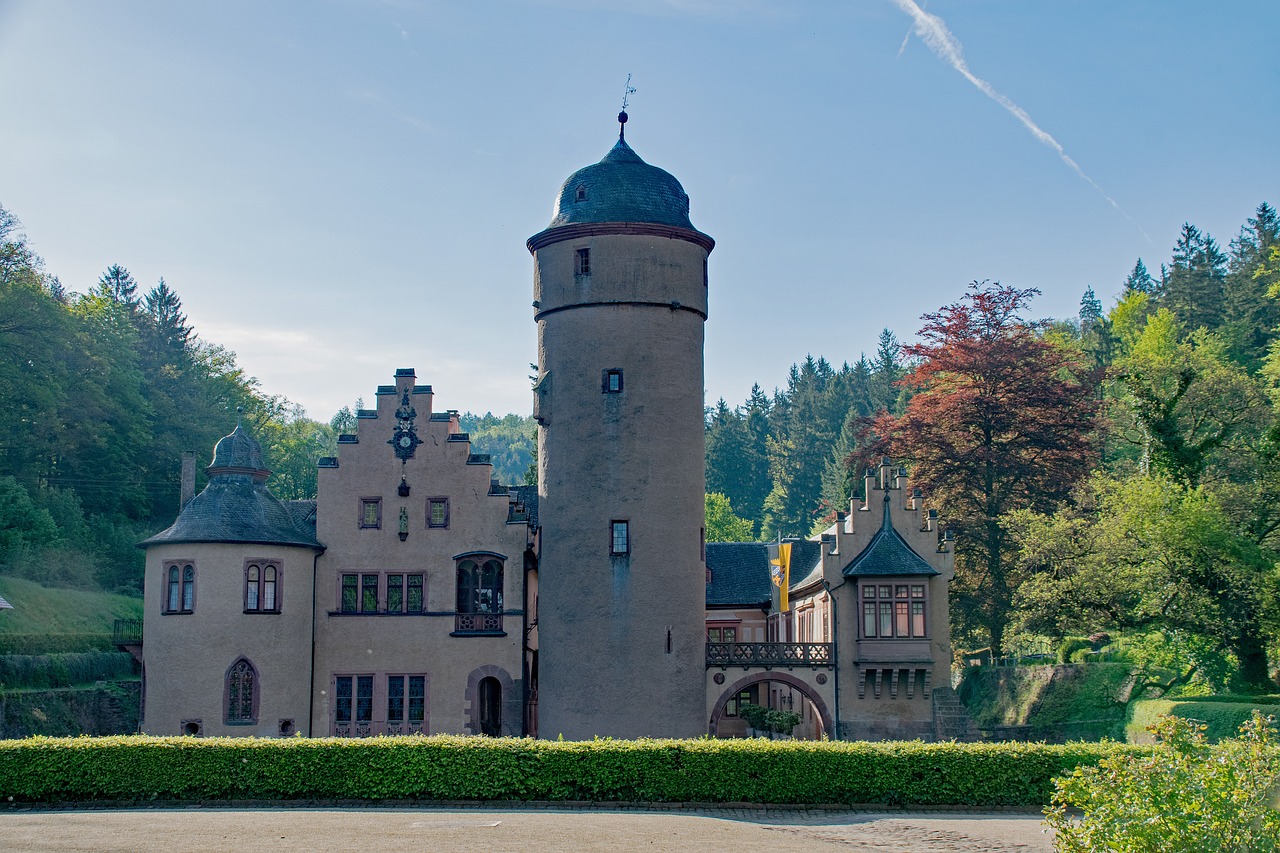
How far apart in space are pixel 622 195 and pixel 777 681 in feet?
51.8

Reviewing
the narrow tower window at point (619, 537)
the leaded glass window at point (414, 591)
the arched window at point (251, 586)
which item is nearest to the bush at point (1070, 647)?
the narrow tower window at point (619, 537)

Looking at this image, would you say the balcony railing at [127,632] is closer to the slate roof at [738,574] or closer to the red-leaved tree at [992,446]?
the slate roof at [738,574]

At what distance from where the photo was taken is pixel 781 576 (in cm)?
4509

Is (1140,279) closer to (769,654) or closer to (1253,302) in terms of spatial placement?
(1253,302)

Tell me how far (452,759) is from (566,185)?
19.3 m

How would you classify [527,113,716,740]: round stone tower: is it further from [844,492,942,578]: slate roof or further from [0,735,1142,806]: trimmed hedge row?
[0,735,1142,806]: trimmed hedge row

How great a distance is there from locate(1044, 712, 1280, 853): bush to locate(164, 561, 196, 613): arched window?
89.6ft

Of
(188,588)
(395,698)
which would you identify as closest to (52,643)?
(188,588)

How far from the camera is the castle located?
120 ft

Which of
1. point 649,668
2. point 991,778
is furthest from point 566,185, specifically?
point 991,778

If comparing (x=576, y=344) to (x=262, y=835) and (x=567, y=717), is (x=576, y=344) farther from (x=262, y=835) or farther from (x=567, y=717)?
(x=262, y=835)

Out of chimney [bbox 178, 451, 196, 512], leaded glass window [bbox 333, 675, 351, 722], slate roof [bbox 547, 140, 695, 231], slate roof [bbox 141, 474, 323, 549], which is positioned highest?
slate roof [bbox 547, 140, 695, 231]

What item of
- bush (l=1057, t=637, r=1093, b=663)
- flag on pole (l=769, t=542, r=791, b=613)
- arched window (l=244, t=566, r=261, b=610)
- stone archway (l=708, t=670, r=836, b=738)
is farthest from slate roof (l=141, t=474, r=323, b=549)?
bush (l=1057, t=637, r=1093, b=663)

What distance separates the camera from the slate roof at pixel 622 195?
124ft
